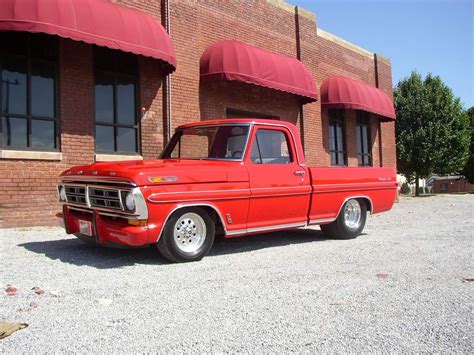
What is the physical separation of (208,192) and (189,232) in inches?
20.6

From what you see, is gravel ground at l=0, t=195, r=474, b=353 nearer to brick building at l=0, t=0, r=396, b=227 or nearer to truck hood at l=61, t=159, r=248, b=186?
truck hood at l=61, t=159, r=248, b=186

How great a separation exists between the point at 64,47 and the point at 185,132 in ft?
13.5

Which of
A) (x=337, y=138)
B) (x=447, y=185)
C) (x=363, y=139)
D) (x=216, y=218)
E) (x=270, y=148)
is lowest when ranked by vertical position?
(x=216, y=218)

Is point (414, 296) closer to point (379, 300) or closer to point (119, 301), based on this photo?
point (379, 300)

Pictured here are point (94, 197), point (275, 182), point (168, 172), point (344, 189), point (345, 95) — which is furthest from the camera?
point (345, 95)

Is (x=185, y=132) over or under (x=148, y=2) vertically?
under

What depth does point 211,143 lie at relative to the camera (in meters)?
6.18

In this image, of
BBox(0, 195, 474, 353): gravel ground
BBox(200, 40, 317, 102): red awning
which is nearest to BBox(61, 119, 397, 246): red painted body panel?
BBox(0, 195, 474, 353): gravel ground

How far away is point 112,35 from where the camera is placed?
8.55 metres

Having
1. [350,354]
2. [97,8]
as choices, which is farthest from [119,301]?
[97,8]

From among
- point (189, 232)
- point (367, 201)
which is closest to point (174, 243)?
point (189, 232)

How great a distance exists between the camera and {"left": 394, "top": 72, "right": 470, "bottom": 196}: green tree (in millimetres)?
23312

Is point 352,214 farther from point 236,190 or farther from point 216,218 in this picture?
point 216,218

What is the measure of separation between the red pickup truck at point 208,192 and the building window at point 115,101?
3583 millimetres
